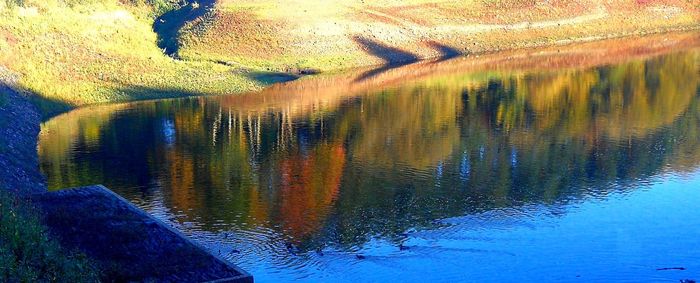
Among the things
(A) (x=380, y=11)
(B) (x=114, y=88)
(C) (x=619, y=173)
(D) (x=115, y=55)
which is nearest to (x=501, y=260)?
(C) (x=619, y=173)

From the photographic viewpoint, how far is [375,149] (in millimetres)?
38938

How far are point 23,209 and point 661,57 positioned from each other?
5846cm

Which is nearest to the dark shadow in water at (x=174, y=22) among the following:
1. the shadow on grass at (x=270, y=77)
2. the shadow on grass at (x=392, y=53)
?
the shadow on grass at (x=270, y=77)

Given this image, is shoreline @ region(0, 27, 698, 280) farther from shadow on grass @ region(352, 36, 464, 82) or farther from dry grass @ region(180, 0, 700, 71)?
shadow on grass @ region(352, 36, 464, 82)

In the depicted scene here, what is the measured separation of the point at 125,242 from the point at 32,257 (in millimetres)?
4231

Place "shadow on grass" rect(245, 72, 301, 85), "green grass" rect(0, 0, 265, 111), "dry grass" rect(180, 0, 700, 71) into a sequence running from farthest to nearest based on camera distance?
"dry grass" rect(180, 0, 700, 71), "shadow on grass" rect(245, 72, 301, 85), "green grass" rect(0, 0, 265, 111)

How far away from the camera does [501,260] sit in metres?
23.5

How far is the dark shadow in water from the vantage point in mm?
75125

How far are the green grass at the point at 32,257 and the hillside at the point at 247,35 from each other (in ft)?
109

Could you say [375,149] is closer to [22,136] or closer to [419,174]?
[419,174]

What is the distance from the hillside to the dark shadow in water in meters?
0.21

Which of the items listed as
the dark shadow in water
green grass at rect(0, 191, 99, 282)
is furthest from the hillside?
green grass at rect(0, 191, 99, 282)

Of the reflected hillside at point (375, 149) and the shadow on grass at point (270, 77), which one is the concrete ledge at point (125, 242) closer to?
the reflected hillside at point (375, 149)

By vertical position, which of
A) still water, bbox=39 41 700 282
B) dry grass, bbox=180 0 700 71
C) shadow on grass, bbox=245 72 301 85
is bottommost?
still water, bbox=39 41 700 282
